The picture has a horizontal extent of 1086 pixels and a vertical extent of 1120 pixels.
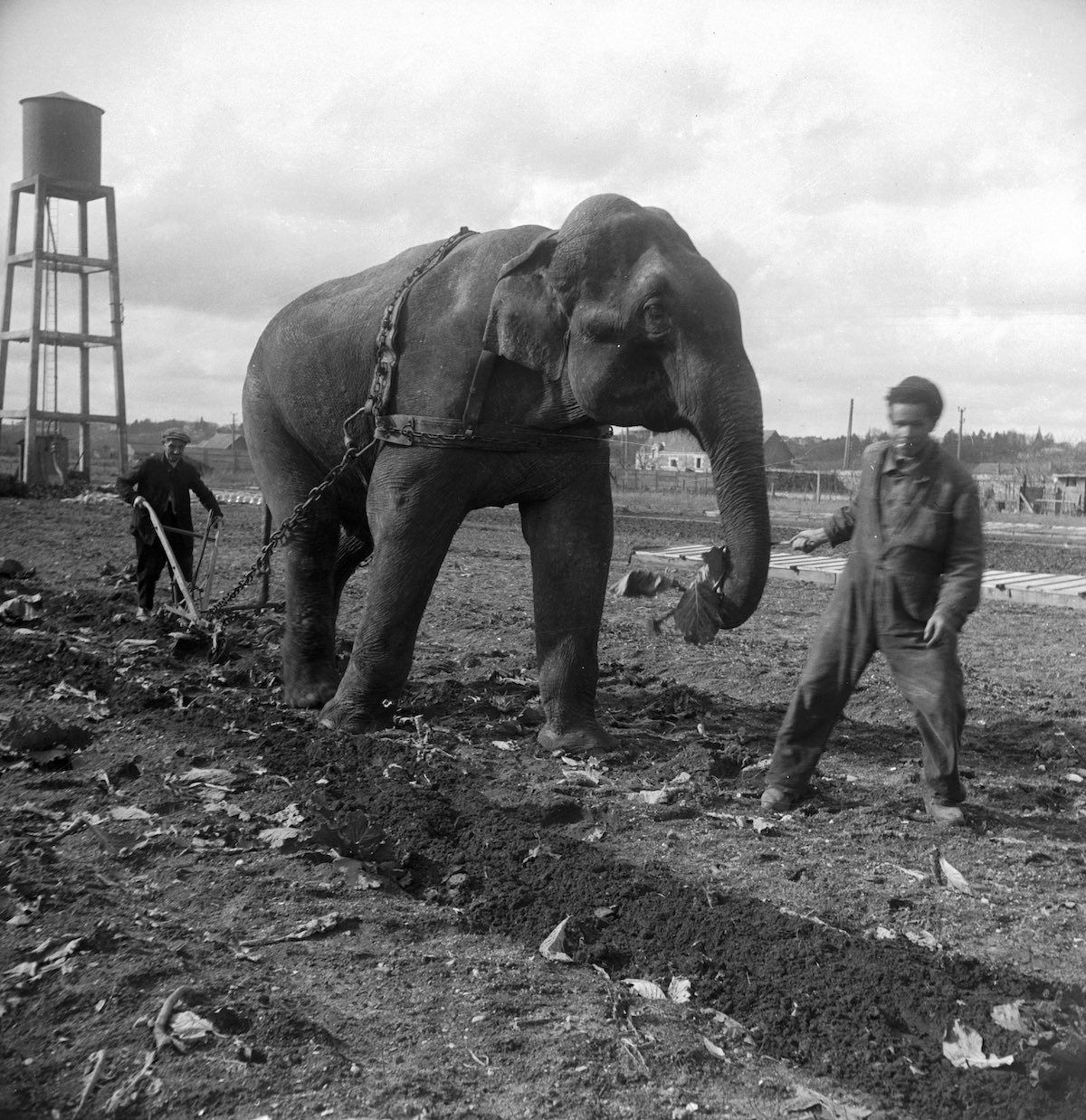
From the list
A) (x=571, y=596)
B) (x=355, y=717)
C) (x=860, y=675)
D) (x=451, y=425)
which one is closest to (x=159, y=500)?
(x=355, y=717)

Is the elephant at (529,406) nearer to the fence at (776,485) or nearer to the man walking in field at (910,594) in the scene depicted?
the man walking in field at (910,594)

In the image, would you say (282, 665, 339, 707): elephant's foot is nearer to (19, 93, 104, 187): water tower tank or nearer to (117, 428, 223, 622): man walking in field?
(117, 428, 223, 622): man walking in field

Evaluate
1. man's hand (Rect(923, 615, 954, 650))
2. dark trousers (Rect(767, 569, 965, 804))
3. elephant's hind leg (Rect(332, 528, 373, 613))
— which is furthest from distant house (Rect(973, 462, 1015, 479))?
man's hand (Rect(923, 615, 954, 650))

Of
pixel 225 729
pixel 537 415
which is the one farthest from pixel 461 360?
pixel 225 729

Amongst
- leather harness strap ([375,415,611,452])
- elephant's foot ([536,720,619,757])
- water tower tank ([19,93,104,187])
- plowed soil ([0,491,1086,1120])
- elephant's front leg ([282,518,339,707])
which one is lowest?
plowed soil ([0,491,1086,1120])

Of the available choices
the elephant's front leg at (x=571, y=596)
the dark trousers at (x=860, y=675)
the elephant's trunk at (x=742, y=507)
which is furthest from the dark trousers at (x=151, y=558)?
the dark trousers at (x=860, y=675)

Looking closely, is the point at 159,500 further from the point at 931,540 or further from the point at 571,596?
the point at 931,540

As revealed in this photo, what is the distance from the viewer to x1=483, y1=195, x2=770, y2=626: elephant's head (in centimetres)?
506

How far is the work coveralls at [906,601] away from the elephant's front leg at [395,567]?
6.50 feet

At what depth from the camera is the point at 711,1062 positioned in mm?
3023

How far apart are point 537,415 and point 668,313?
0.92 m

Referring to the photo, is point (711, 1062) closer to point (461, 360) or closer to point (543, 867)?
point (543, 867)

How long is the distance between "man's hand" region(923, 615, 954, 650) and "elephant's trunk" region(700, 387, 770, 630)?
76cm

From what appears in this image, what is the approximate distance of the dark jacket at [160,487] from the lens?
395 inches
